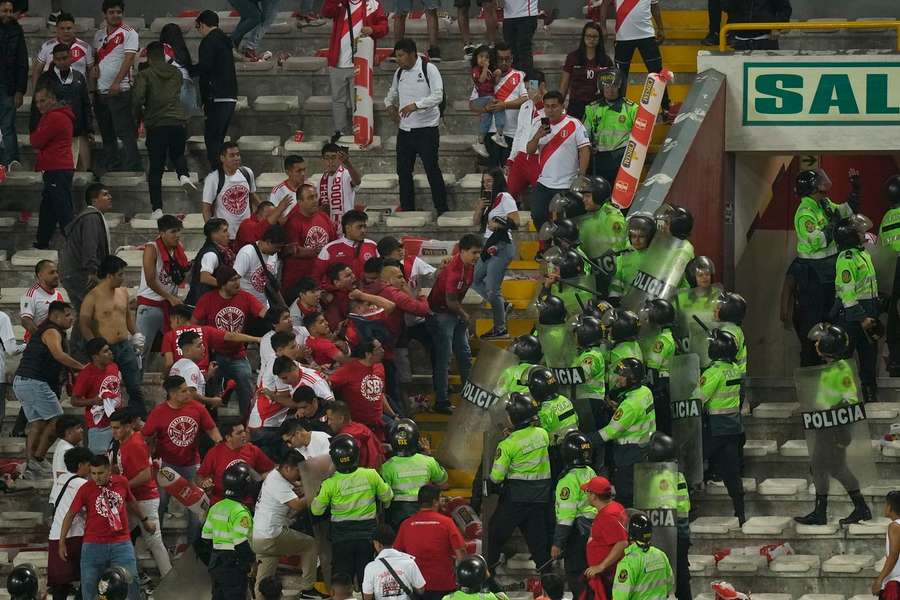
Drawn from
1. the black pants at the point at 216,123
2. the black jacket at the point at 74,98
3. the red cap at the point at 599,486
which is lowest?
the red cap at the point at 599,486

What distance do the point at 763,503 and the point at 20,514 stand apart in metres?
6.41

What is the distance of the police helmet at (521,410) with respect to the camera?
19.3 m

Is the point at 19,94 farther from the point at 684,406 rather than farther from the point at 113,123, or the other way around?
the point at 684,406

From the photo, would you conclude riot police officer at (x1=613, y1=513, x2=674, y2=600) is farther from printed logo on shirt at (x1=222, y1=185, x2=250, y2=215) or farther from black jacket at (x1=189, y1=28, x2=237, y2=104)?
black jacket at (x1=189, y1=28, x2=237, y2=104)

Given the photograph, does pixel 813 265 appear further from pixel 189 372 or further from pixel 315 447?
pixel 189 372

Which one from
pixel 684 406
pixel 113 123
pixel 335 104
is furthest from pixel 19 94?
pixel 684 406

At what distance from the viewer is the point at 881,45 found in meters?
24.8

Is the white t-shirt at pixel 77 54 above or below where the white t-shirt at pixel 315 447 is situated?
above

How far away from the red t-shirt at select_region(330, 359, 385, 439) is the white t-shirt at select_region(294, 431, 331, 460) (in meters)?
0.74

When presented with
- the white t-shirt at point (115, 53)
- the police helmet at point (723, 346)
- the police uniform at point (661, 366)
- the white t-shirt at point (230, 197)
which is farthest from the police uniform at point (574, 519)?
the white t-shirt at point (115, 53)

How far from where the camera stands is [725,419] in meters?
20.1

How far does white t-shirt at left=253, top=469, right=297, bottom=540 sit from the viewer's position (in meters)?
19.2

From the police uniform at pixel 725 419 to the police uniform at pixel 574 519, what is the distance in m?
1.53

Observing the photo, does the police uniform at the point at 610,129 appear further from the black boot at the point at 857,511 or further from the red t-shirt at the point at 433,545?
the red t-shirt at the point at 433,545
